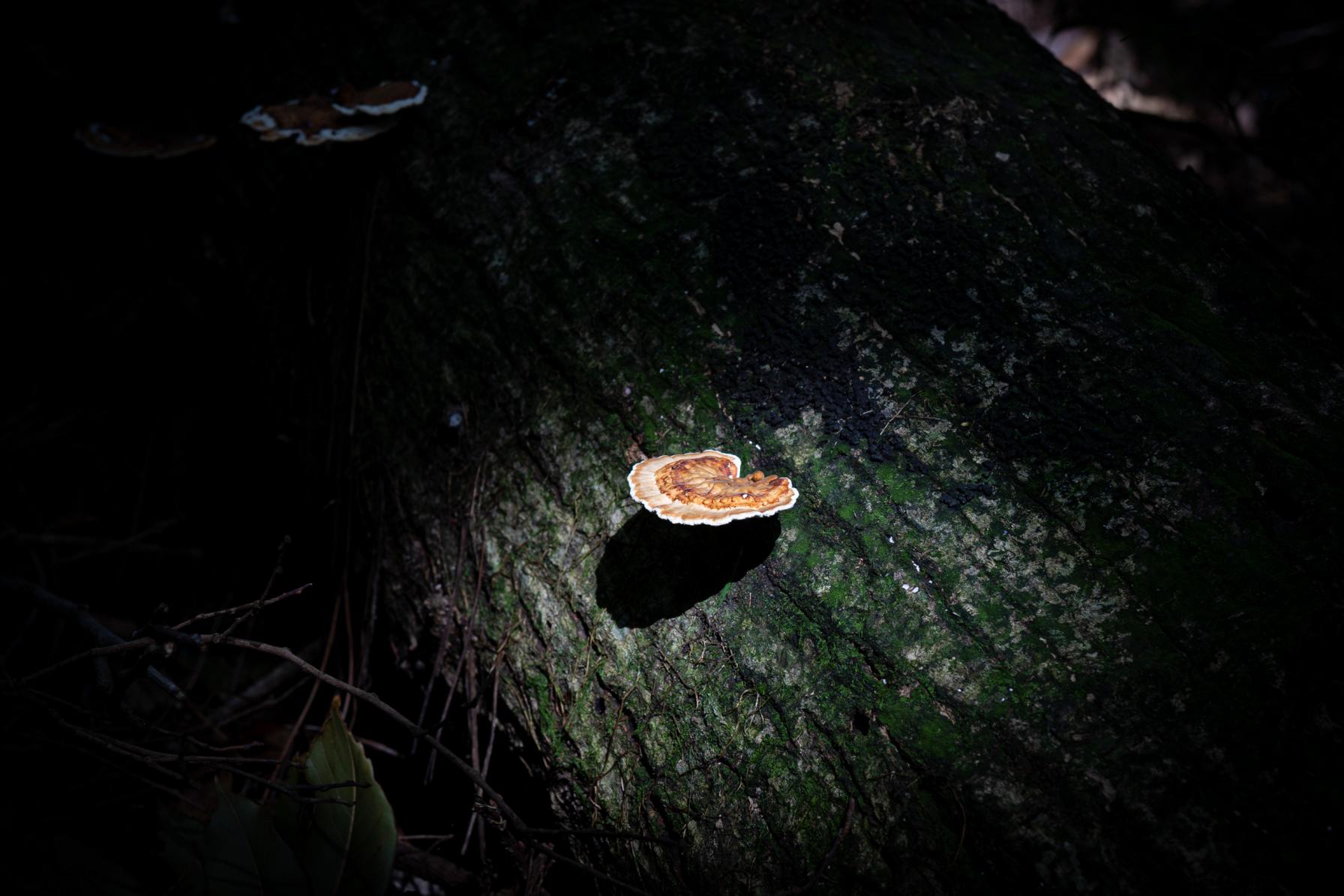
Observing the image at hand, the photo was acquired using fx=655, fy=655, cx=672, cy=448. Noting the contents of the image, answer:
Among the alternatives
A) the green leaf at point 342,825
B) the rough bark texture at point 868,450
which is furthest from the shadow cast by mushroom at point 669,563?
the green leaf at point 342,825

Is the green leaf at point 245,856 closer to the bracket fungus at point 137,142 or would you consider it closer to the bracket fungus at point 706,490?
the bracket fungus at point 706,490

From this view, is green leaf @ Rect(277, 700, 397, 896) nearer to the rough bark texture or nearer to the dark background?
the rough bark texture

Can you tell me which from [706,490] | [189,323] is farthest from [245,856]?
[189,323]

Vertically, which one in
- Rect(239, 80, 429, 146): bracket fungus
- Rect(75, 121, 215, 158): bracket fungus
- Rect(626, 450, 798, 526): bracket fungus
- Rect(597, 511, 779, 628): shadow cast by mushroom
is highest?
Rect(239, 80, 429, 146): bracket fungus

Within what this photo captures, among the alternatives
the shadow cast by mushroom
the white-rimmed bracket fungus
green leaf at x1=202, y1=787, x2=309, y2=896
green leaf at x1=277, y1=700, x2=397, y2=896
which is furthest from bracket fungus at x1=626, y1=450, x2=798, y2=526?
the white-rimmed bracket fungus

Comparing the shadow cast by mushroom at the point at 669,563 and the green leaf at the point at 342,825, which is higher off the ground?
the shadow cast by mushroom at the point at 669,563

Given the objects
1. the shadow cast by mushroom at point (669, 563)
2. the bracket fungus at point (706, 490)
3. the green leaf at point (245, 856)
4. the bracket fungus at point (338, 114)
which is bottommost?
the green leaf at point (245, 856)

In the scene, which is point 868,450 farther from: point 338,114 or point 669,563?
point 338,114
